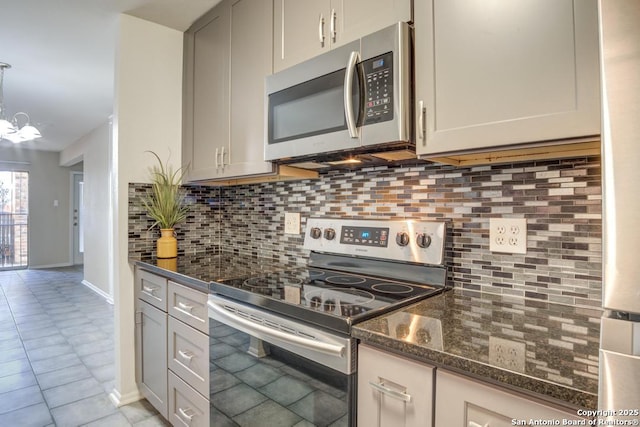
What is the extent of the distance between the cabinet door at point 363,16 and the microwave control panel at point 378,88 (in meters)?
0.13

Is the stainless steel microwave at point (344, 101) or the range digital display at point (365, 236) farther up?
the stainless steel microwave at point (344, 101)

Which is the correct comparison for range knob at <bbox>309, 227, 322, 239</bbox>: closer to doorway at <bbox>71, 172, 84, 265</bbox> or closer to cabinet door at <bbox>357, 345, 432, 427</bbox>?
cabinet door at <bbox>357, 345, 432, 427</bbox>

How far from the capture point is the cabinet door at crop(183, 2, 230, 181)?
2.00 meters

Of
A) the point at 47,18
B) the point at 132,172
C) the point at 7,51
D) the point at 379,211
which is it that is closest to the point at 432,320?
the point at 379,211

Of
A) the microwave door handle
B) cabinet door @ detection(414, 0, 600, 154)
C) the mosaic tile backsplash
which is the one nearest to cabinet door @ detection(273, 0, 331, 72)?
the microwave door handle

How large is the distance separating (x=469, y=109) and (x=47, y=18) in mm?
2475

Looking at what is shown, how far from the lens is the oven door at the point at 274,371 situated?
98 cm

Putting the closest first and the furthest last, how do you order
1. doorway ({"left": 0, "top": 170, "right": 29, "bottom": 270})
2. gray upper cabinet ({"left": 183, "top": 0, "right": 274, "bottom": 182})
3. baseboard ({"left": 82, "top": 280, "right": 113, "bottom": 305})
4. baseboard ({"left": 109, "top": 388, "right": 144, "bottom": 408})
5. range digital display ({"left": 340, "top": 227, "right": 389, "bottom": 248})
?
range digital display ({"left": 340, "top": 227, "right": 389, "bottom": 248}) → gray upper cabinet ({"left": 183, "top": 0, "right": 274, "bottom": 182}) → baseboard ({"left": 109, "top": 388, "right": 144, "bottom": 408}) → baseboard ({"left": 82, "top": 280, "right": 113, "bottom": 305}) → doorway ({"left": 0, "top": 170, "right": 29, "bottom": 270})

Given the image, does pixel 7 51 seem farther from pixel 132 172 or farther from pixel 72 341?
pixel 72 341

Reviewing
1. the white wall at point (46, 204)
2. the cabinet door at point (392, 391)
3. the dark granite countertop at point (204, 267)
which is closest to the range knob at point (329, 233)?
the dark granite countertop at point (204, 267)

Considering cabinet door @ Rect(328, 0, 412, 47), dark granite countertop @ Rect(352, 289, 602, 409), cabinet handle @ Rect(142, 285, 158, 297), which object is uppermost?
cabinet door @ Rect(328, 0, 412, 47)

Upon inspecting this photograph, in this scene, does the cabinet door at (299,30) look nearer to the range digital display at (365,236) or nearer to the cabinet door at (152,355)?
the range digital display at (365,236)

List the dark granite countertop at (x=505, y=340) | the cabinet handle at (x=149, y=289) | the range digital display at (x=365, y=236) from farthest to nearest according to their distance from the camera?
the cabinet handle at (x=149, y=289)
the range digital display at (x=365, y=236)
the dark granite countertop at (x=505, y=340)

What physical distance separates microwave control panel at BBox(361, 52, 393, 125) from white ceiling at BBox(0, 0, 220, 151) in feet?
4.26
